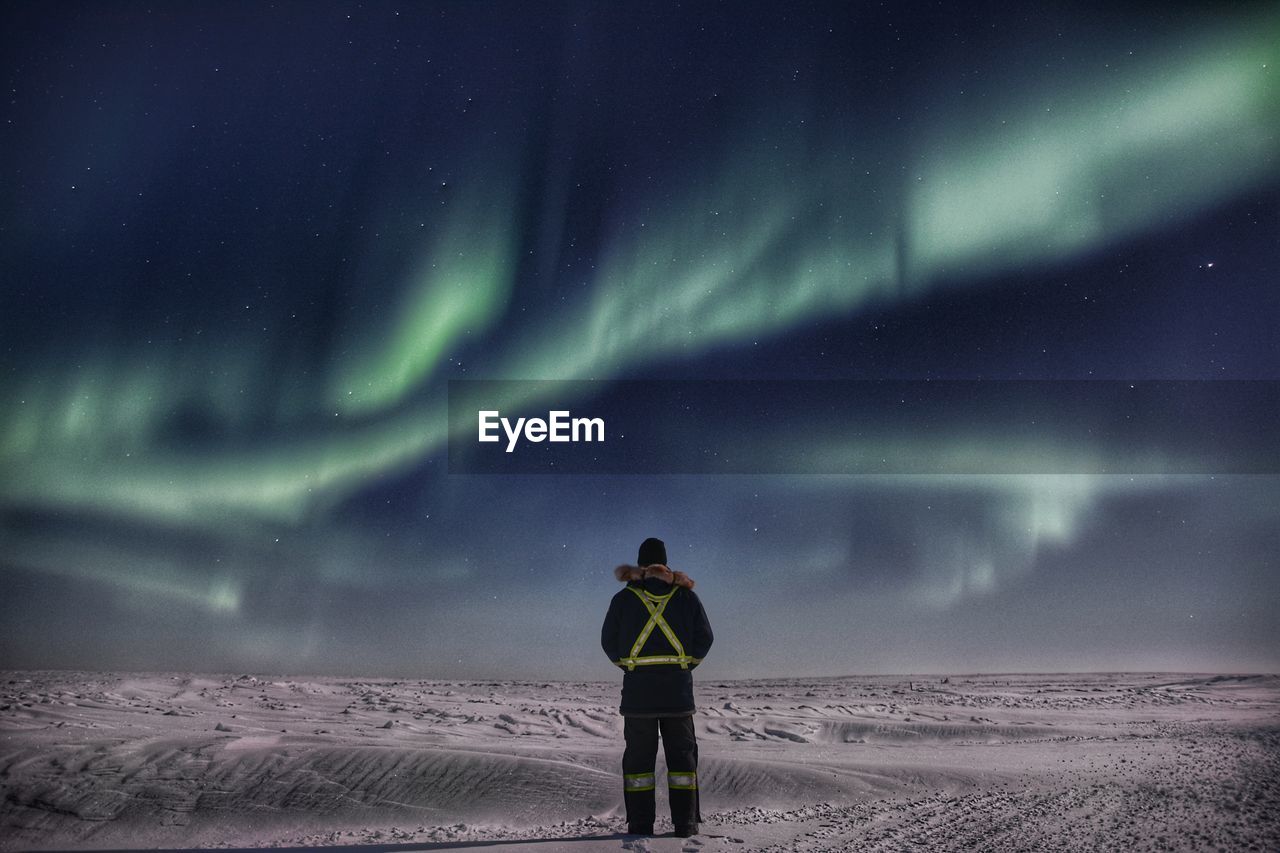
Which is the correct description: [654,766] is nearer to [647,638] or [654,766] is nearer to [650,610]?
[647,638]

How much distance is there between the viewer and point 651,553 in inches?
296

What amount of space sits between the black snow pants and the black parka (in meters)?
0.12

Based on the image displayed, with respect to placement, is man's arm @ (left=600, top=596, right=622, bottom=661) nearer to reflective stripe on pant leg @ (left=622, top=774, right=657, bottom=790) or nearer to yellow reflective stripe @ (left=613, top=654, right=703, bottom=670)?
yellow reflective stripe @ (left=613, top=654, right=703, bottom=670)

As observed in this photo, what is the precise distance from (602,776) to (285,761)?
3901 mm

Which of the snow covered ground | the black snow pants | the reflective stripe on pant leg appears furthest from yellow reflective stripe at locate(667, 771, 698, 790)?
the snow covered ground

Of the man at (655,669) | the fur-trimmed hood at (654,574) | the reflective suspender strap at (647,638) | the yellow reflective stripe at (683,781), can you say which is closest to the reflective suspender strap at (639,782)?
the man at (655,669)

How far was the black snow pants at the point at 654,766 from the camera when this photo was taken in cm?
740

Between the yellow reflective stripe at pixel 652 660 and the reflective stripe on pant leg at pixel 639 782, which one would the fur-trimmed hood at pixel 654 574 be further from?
the reflective stripe on pant leg at pixel 639 782

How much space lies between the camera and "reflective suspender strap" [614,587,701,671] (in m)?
7.48

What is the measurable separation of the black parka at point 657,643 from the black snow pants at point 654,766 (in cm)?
12

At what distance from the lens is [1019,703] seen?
3155 cm

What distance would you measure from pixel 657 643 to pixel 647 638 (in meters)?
0.08

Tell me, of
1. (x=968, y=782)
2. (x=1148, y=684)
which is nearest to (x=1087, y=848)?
(x=968, y=782)

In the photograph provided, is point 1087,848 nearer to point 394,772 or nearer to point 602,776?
point 602,776
